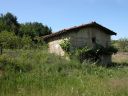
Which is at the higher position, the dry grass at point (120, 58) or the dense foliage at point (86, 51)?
the dense foliage at point (86, 51)

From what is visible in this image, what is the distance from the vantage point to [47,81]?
48.2 feet

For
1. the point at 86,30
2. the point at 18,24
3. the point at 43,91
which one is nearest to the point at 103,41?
the point at 86,30

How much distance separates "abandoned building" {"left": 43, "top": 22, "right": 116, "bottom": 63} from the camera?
28953mm

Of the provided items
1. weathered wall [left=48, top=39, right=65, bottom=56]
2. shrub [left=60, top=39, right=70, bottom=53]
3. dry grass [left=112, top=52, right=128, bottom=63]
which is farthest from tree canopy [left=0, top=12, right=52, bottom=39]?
shrub [left=60, top=39, right=70, bottom=53]

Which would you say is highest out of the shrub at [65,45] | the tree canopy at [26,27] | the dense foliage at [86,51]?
the tree canopy at [26,27]

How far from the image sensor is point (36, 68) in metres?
20.2

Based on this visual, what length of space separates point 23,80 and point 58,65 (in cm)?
749

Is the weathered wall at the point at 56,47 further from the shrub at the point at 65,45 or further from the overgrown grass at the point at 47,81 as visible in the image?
the overgrown grass at the point at 47,81

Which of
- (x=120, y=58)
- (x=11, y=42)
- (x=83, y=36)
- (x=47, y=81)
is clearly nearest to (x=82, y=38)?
(x=83, y=36)

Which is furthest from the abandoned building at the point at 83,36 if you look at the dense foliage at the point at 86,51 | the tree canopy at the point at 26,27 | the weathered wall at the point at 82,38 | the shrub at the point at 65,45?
the tree canopy at the point at 26,27

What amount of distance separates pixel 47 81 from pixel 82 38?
1509 cm

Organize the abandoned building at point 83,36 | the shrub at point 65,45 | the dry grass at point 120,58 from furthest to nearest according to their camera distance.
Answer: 1. the dry grass at point 120,58
2. the abandoned building at point 83,36
3. the shrub at point 65,45

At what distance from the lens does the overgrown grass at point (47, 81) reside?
38.2 feet

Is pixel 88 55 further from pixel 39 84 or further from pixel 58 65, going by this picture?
pixel 39 84
